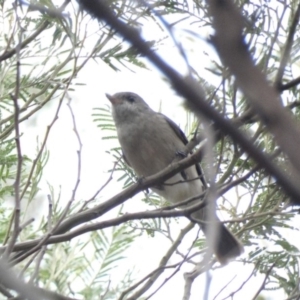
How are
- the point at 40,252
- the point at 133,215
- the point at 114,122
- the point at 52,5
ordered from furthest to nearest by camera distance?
the point at 114,122 < the point at 52,5 < the point at 133,215 < the point at 40,252

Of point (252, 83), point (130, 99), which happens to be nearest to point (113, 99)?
point (130, 99)

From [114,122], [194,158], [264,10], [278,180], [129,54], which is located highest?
[114,122]

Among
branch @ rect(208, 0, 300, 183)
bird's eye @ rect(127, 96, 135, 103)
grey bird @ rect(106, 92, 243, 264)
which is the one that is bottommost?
branch @ rect(208, 0, 300, 183)

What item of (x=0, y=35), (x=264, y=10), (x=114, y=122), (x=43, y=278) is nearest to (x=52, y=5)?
(x=0, y=35)

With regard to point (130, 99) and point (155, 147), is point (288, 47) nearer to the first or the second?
point (155, 147)

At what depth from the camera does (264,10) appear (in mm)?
2580

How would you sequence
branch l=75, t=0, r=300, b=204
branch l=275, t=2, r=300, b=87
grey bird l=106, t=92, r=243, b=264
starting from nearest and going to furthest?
branch l=75, t=0, r=300, b=204, branch l=275, t=2, r=300, b=87, grey bird l=106, t=92, r=243, b=264

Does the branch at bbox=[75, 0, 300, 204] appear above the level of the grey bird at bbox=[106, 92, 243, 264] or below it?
below

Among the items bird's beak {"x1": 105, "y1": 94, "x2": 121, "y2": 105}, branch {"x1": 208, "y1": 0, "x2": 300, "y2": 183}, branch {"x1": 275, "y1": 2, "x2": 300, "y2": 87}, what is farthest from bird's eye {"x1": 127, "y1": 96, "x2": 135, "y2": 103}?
branch {"x1": 208, "y1": 0, "x2": 300, "y2": 183}

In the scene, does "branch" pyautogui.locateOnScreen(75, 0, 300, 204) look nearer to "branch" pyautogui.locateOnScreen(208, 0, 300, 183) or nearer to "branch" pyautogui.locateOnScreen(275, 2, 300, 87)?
"branch" pyautogui.locateOnScreen(208, 0, 300, 183)

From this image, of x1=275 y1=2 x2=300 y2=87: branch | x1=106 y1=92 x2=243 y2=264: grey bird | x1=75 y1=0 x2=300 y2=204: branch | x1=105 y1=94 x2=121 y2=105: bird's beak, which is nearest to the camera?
x1=75 y1=0 x2=300 y2=204: branch

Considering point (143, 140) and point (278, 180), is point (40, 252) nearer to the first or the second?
point (278, 180)

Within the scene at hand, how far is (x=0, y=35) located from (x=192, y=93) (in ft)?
8.85

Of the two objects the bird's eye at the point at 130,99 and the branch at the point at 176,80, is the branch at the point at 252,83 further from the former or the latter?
the bird's eye at the point at 130,99
